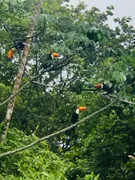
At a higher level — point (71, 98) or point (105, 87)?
point (71, 98)

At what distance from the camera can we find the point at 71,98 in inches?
550

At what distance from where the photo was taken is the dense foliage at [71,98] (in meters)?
4.93

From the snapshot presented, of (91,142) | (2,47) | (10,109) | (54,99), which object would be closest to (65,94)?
(54,99)

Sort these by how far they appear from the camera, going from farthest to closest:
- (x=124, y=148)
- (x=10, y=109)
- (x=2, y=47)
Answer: (x=2, y=47) < (x=124, y=148) < (x=10, y=109)

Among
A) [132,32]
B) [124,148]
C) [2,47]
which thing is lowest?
[124,148]

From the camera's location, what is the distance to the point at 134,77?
489 cm

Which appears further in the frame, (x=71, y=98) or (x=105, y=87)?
A: (x=71, y=98)

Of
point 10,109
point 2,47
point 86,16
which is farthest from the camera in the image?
point 86,16

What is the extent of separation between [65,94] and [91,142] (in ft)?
17.6

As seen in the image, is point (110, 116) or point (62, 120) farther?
point (62, 120)

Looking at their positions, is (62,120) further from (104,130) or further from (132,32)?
(104,130)

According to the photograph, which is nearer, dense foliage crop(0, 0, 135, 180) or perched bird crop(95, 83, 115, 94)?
perched bird crop(95, 83, 115, 94)

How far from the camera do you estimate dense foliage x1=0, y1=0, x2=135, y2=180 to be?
493 cm

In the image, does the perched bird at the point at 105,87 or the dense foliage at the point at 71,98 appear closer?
the perched bird at the point at 105,87
